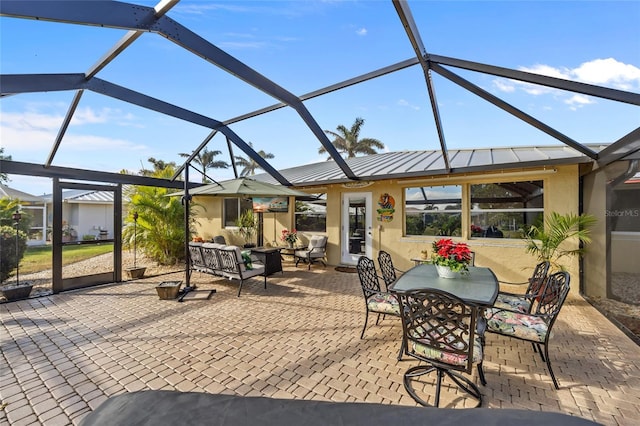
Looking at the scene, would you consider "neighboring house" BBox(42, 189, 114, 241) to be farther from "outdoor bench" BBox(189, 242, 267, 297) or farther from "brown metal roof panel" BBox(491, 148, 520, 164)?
"brown metal roof panel" BBox(491, 148, 520, 164)

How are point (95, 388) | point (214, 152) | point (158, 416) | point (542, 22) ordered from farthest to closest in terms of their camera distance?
point (214, 152)
point (542, 22)
point (95, 388)
point (158, 416)

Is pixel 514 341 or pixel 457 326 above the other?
pixel 457 326

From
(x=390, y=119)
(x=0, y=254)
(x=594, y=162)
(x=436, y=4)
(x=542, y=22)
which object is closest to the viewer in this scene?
(x=436, y=4)

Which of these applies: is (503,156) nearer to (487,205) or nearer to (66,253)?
(487,205)

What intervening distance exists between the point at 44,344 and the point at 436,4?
6661mm

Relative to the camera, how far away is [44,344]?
3590 mm

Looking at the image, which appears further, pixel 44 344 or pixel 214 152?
pixel 214 152

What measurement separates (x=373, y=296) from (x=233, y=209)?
9.14 metres

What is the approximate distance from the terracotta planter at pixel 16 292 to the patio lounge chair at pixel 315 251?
6.11m

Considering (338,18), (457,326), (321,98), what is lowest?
(457,326)

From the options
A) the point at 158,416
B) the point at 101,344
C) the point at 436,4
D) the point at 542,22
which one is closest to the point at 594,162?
the point at 542,22

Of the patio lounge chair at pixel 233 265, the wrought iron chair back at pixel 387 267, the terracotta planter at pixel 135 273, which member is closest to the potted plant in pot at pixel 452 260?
the wrought iron chair back at pixel 387 267

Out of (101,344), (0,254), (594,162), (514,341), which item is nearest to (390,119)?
(594,162)

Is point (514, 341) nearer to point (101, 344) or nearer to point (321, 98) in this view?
point (321, 98)
